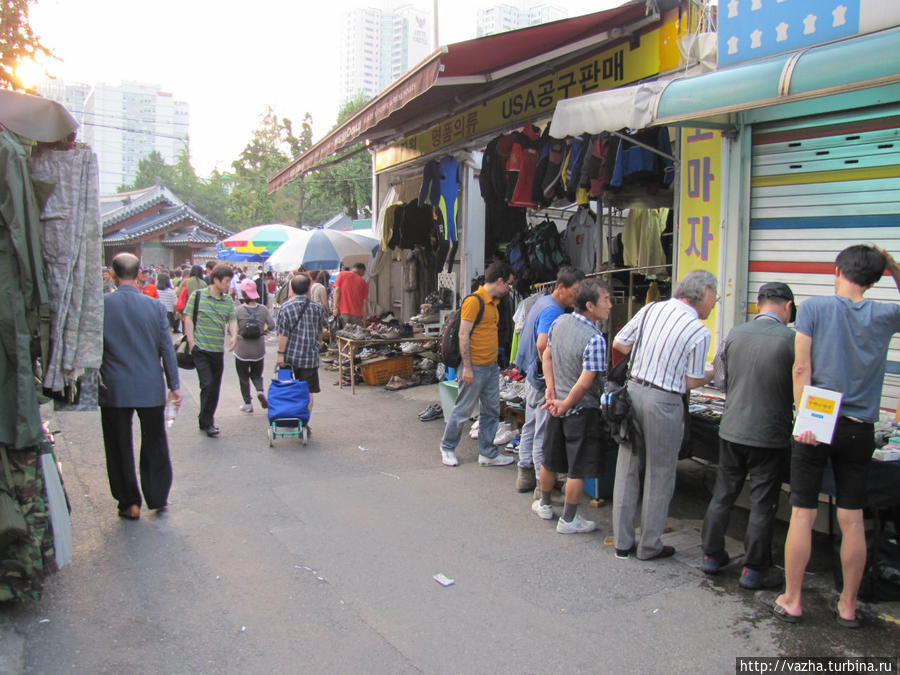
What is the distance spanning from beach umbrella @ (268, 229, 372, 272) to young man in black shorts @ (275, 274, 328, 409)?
12.9 ft

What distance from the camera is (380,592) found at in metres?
3.94

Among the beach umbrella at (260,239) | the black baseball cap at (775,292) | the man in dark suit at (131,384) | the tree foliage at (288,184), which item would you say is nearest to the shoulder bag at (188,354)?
the man in dark suit at (131,384)

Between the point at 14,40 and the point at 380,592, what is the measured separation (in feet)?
28.9

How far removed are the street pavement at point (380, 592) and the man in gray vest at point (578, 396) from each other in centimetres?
48

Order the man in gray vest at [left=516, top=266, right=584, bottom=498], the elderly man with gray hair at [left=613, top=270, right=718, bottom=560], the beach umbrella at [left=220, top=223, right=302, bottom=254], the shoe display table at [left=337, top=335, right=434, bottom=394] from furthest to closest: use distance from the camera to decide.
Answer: the beach umbrella at [left=220, top=223, right=302, bottom=254] → the shoe display table at [left=337, top=335, right=434, bottom=394] → the man in gray vest at [left=516, top=266, right=584, bottom=498] → the elderly man with gray hair at [left=613, top=270, right=718, bottom=560]

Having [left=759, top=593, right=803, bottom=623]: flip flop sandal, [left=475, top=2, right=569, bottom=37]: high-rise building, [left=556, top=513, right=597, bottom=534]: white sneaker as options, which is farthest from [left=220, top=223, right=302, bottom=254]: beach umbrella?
[left=475, top=2, right=569, bottom=37]: high-rise building

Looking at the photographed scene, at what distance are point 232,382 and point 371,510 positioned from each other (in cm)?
649

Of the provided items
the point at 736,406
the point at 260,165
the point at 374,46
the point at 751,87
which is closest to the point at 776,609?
the point at 736,406

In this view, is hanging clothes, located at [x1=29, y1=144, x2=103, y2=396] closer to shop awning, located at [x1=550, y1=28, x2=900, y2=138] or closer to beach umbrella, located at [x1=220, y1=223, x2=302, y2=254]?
shop awning, located at [x1=550, y1=28, x2=900, y2=138]

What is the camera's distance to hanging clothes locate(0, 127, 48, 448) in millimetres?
3453

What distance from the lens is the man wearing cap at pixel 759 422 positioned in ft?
12.6

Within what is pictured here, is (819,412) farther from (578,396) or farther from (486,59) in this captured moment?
(486,59)

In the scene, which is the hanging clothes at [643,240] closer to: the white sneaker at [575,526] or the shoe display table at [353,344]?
the white sneaker at [575,526]

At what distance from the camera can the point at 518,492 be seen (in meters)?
5.83
